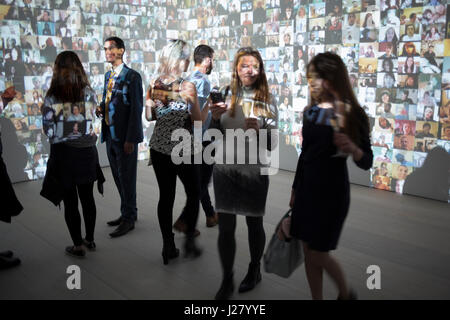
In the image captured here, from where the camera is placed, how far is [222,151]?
93.6 inches

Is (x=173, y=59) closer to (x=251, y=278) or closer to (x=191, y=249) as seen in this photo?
(x=191, y=249)

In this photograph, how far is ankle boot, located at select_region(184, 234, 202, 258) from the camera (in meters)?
3.10

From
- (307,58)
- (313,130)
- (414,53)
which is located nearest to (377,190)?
(414,53)

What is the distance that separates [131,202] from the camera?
3.63m

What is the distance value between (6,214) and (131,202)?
1.00m

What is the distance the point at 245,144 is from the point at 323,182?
0.54 meters

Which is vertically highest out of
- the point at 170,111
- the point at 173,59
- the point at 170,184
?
the point at 173,59

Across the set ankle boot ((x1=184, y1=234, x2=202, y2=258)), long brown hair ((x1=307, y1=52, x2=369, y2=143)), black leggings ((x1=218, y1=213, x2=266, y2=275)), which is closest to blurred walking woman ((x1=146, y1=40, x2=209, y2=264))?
ankle boot ((x1=184, y1=234, x2=202, y2=258))

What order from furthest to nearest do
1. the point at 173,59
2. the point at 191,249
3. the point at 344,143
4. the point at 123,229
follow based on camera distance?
the point at 123,229 < the point at 191,249 < the point at 173,59 < the point at 344,143

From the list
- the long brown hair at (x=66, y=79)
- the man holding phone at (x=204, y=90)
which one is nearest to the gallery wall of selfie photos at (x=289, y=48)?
the man holding phone at (x=204, y=90)

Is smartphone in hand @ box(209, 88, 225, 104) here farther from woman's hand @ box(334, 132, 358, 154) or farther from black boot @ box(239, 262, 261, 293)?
black boot @ box(239, 262, 261, 293)

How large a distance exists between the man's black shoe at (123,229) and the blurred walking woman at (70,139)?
423mm

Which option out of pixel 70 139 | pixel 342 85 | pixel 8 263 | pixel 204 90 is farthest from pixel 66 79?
pixel 342 85

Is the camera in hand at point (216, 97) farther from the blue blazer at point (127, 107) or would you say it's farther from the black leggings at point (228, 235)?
the blue blazer at point (127, 107)
